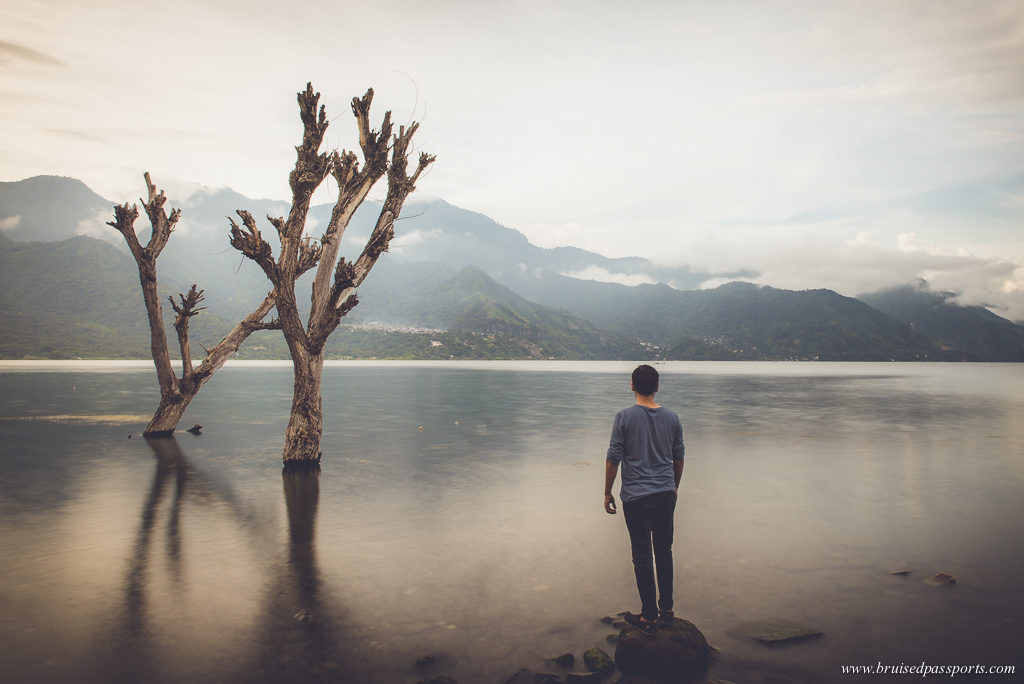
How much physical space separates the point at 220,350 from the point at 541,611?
75.1 ft

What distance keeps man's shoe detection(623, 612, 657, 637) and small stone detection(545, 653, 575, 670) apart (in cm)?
96

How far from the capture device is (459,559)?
35.7 feet

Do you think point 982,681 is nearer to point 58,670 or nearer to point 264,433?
point 58,670

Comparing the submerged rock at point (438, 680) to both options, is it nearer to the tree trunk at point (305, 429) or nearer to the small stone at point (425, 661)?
the small stone at point (425, 661)

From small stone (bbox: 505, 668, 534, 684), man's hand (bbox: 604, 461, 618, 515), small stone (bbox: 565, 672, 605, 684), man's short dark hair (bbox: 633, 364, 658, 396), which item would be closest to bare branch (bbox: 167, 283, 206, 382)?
man's hand (bbox: 604, 461, 618, 515)

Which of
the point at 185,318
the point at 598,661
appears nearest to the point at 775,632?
the point at 598,661

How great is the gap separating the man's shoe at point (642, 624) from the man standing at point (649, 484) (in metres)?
0.01

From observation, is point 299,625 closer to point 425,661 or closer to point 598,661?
→ point 425,661

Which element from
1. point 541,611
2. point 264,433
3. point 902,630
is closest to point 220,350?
point 264,433

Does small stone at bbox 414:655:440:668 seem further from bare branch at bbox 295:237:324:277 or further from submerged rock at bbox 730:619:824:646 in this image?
bare branch at bbox 295:237:324:277

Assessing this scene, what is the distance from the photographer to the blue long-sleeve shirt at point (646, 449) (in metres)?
7.47

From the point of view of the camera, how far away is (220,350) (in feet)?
84.7

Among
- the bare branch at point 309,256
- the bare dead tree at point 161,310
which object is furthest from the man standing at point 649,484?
the bare dead tree at point 161,310

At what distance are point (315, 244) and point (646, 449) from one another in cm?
1798
